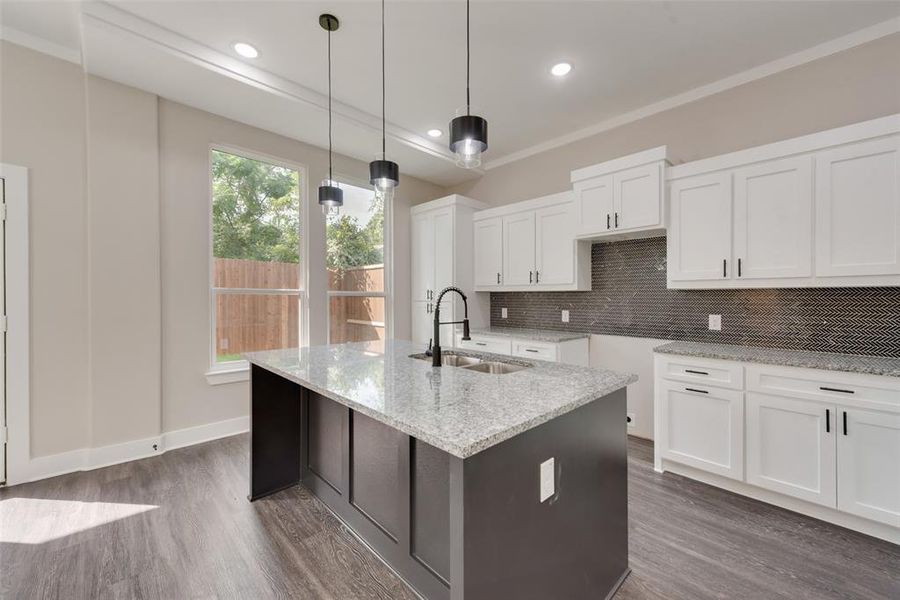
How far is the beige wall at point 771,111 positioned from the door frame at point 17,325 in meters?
4.61

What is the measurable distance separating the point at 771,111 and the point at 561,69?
1.64 metres

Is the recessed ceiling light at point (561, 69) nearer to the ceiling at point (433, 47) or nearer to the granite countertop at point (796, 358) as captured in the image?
the ceiling at point (433, 47)

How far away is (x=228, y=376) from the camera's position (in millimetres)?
3588

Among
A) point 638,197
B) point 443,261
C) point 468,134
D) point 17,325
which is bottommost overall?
point 17,325

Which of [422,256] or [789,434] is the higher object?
[422,256]

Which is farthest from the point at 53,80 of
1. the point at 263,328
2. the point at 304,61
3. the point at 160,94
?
the point at 263,328

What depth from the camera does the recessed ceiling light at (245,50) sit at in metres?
2.71

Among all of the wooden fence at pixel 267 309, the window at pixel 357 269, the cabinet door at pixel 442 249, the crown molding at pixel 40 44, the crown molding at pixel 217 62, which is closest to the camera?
the crown molding at pixel 217 62

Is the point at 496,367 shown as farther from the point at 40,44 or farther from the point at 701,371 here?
the point at 40,44

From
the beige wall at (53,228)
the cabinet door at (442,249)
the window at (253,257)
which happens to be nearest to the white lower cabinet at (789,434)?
the cabinet door at (442,249)

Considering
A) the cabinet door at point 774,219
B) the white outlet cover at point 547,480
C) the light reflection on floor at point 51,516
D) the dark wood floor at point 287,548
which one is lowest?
the dark wood floor at point 287,548

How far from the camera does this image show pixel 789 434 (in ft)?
7.56

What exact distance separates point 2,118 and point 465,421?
12.6 feet

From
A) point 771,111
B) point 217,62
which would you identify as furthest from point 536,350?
point 217,62
